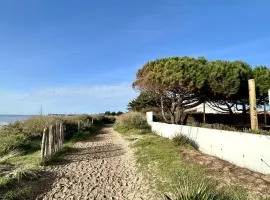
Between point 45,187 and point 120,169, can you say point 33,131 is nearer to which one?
point 120,169

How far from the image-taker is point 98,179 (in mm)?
9109

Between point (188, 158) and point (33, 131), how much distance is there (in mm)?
Answer: 12010

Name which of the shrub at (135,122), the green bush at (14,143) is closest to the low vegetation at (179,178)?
the green bush at (14,143)

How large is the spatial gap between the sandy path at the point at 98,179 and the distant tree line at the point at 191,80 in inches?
Answer: 415

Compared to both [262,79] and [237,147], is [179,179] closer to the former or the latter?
[237,147]

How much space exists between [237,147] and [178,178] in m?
2.50

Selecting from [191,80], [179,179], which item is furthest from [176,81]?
[179,179]

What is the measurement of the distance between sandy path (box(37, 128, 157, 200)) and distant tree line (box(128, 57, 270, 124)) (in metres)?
10.6

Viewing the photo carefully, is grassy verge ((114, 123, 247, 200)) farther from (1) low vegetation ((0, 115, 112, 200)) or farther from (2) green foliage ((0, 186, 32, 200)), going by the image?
(1) low vegetation ((0, 115, 112, 200))

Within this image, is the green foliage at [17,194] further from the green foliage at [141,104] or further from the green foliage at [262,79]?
the green foliage at [141,104]

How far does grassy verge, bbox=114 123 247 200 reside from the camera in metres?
5.56

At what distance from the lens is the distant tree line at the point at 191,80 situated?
22547 millimetres

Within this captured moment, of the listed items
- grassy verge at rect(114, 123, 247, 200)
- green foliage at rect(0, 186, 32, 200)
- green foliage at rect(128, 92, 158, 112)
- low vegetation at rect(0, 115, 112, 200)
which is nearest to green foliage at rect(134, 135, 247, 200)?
grassy verge at rect(114, 123, 247, 200)

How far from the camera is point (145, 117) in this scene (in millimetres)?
30938
